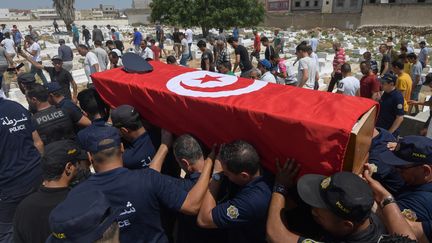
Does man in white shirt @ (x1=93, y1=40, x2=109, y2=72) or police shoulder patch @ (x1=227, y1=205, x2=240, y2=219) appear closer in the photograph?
police shoulder patch @ (x1=227, y1=205, x2=240, y2=219)

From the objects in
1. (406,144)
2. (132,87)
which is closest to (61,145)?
(132,87)

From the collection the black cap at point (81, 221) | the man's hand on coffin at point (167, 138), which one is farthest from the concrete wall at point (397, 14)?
the black cap at point (81, 221)

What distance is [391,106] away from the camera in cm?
410

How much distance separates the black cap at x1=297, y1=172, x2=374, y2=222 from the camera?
153cm

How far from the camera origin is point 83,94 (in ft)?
10.8

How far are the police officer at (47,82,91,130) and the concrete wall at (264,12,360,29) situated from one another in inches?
1531

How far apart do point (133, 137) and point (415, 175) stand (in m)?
2.09

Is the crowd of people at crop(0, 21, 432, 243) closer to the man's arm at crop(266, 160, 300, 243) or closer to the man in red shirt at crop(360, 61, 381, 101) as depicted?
the man's arm at crop(266, 160, 300, 243)

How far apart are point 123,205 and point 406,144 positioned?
1871 mm

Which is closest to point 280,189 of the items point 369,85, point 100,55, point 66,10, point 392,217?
point 392,217

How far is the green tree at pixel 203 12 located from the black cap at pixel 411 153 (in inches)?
887

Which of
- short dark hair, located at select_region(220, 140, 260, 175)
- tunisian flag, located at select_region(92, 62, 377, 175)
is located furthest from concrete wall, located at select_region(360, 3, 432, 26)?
short dark hair, located at select_region(220, 140, 260, 175)

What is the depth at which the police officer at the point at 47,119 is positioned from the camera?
3375 mm

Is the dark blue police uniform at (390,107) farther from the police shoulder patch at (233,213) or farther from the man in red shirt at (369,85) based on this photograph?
the police shoulder patch at (233,213)
